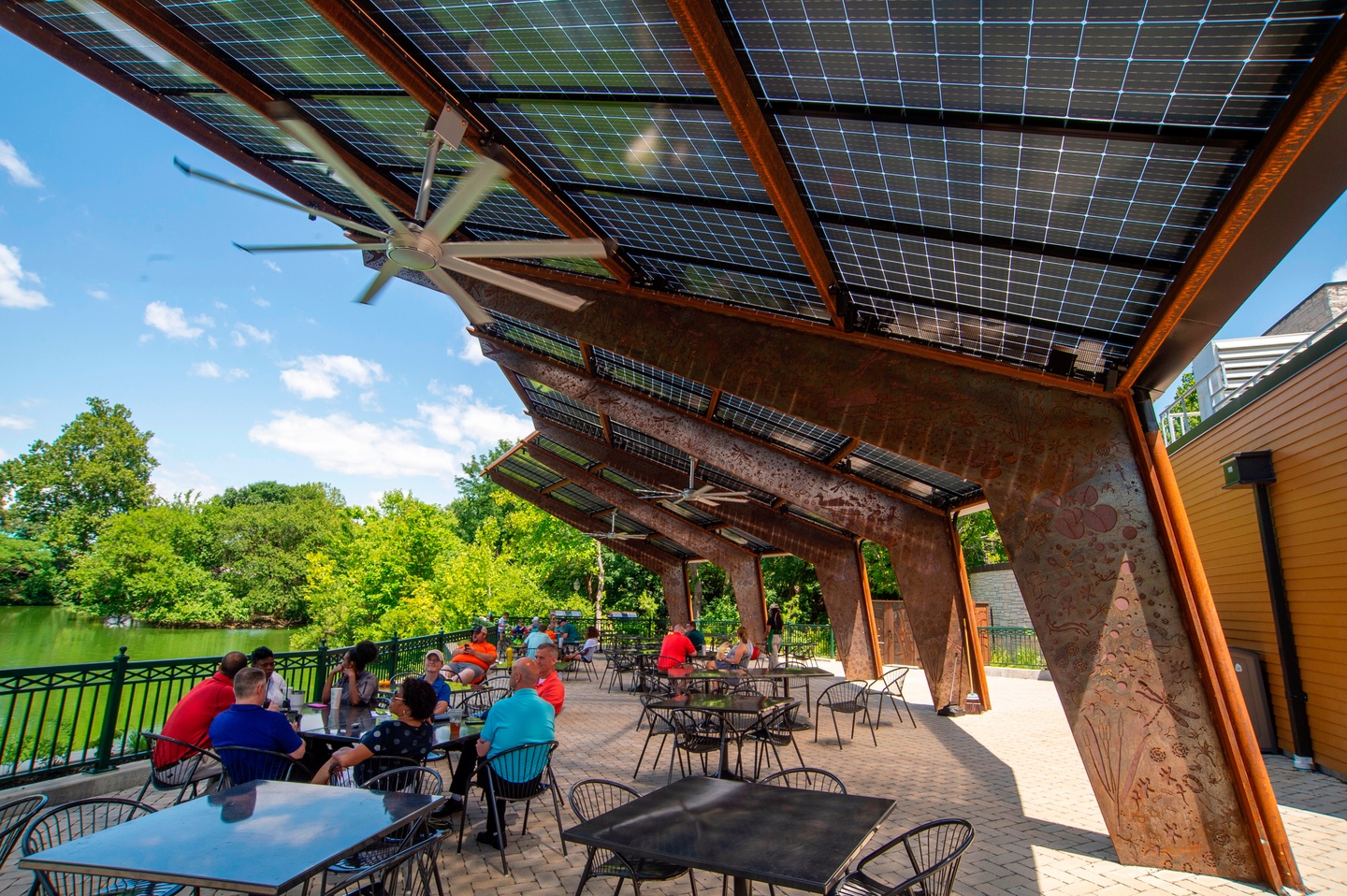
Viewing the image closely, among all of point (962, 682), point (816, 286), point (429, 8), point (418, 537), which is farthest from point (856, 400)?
point (418, 537)

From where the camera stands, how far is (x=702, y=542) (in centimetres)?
2031

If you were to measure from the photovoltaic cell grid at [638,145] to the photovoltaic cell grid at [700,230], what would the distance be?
284 mm

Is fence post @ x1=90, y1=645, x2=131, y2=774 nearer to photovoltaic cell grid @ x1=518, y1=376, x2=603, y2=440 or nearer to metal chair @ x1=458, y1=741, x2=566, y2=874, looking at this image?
metal chair @ x1=458, y1=741, x2=566, y2=874

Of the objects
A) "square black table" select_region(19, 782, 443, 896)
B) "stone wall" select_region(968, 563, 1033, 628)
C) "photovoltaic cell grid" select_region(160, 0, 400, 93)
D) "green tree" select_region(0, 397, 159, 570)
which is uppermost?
"green tree" select_region(0, 397, 159, 570)

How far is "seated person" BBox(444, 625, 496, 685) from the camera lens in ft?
28.7

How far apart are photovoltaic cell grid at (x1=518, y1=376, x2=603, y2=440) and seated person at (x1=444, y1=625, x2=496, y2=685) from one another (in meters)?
6.50

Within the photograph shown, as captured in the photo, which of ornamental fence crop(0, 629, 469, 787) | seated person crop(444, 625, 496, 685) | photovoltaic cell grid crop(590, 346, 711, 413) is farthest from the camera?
photovoltaic cell grid crop(590, 346, 711, 413)

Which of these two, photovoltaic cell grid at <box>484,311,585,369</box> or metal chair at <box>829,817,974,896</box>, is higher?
photovoltaic cell grid at <box>484,311,585,369</box>

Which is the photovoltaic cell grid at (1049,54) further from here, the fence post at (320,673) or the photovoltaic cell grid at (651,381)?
the fence post at (320,673)

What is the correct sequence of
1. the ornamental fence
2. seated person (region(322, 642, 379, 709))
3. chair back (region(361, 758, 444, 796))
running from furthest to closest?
1. seated person (region(322, 642, 379, 709))
2. the ornamental fence
3. chair back (region(361, 758, 444, 796))

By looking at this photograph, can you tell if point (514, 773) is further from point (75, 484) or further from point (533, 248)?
point (75, 484)

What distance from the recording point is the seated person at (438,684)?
6033 mm

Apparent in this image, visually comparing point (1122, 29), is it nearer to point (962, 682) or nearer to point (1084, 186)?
point (1084, 186)

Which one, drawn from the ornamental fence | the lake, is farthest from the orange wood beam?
the lake
